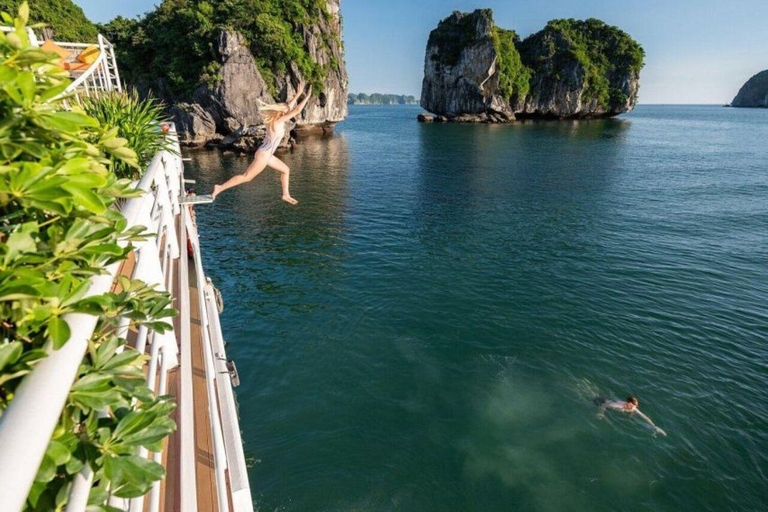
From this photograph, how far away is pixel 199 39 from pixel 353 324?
54518 millimetres

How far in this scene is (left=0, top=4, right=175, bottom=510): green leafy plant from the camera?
117 cm

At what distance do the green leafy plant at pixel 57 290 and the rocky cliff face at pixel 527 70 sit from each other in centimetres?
10376

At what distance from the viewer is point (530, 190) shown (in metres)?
34.5

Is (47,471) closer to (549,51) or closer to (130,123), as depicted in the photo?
(130,123)

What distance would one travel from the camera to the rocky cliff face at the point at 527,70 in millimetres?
94938

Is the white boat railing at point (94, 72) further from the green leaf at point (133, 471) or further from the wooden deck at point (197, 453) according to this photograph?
the green leaf at point (133, 471)

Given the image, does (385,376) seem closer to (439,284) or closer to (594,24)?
(439,284)

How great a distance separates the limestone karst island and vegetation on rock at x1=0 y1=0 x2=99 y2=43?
52.2 m

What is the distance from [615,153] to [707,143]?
2756cm

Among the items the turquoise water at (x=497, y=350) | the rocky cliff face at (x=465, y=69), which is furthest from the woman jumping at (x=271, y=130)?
the rocky cliff face at (x=465, y=69)

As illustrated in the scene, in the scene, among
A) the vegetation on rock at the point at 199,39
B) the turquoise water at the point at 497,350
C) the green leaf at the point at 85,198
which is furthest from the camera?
the vegetation on rock at the point at 199,39

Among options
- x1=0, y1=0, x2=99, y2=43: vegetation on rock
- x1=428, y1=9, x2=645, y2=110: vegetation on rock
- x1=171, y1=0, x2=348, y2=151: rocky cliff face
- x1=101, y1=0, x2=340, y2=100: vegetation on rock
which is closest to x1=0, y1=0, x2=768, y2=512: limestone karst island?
x1=171, y1=0, x2=348, y2=151: rocky cliff face

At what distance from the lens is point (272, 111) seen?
19.2 feet

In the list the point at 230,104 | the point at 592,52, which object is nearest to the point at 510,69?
the point at 592,52
